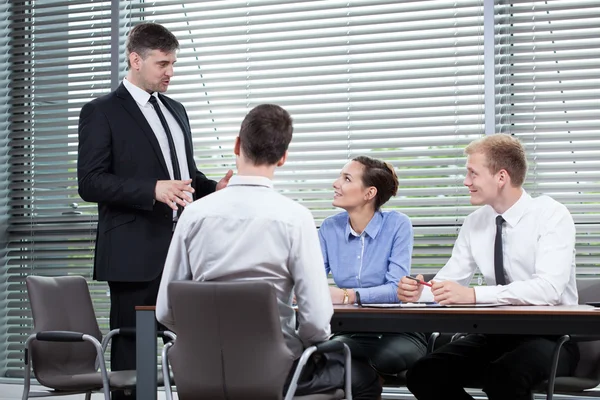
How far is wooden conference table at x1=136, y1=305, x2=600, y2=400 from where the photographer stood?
2.35 m

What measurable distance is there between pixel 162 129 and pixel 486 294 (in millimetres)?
1712

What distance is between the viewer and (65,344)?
148 inches

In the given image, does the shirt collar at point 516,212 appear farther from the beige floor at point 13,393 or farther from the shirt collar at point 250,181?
the beige floor at point 13,393

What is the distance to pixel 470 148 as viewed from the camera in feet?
10.5

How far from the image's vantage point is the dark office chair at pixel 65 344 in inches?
134

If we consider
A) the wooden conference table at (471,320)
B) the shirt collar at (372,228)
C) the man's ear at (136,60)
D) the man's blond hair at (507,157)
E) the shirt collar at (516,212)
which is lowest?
the wooden conference table at (471,320)

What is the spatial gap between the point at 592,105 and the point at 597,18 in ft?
1.65

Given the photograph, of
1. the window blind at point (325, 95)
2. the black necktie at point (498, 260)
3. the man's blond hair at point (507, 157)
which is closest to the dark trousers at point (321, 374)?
the black necktie at point (498, 260)

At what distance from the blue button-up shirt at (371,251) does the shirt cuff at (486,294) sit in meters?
0.61

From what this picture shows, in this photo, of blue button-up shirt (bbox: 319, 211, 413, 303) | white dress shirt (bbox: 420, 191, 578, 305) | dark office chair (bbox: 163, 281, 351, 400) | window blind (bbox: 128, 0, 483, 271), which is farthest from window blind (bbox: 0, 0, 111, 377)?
dark office chair (bbox: 163, 281, 351, 400)

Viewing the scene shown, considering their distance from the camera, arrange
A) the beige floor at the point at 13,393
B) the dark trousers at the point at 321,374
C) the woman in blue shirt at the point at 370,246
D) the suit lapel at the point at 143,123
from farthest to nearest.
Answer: the beige floor at the point at 13,393
the suit lapel at the point at 143,123
the woman in blue shirt at the point at 370,246
the dark trousers at the point at 321,374

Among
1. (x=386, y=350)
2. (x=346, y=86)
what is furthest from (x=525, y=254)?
(x=346, y=86)

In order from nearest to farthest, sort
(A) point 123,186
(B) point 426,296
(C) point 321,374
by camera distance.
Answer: (C) point 321,374
(B) point 426,296
(A) point 123,186

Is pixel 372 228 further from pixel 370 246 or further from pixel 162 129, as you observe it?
pixel 162 129
